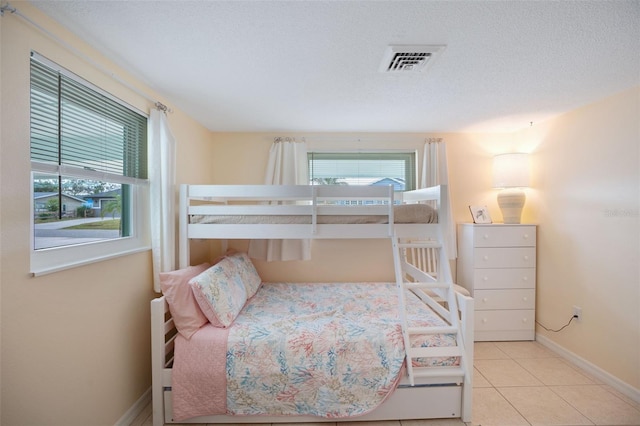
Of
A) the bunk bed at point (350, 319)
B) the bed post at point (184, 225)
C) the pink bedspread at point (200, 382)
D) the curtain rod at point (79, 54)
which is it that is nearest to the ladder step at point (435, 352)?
the bunk bed at point (350, 319)

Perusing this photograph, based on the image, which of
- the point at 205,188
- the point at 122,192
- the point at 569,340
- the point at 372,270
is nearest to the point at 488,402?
the point at 569,340

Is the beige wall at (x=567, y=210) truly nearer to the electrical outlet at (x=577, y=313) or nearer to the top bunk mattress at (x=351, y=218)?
the electrical outlet at (x=577, y=313)

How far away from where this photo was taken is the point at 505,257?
2.87 meters

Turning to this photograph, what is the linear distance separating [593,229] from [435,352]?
182cm

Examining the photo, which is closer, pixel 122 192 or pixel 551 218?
pixel 122 192

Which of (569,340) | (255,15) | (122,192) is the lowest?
(569,340)

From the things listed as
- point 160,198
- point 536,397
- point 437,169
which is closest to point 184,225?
point 160,198

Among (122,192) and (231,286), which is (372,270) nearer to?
(231,286)

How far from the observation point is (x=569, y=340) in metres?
2.57

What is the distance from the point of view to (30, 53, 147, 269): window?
131cm

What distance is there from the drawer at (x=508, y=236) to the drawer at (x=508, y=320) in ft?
2.29

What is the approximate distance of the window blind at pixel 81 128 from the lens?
130cm

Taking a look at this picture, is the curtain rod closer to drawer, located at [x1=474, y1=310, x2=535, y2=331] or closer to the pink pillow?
the pink pillow

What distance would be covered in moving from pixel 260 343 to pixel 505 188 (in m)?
3.02
